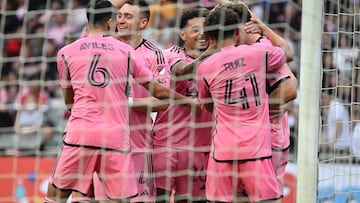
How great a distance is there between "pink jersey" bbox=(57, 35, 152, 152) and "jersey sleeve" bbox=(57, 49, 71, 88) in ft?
0.12

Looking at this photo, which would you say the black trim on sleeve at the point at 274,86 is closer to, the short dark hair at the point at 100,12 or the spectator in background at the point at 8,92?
the short dark hair at the point at 100,12

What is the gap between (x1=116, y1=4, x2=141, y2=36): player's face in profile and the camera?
6.40 m

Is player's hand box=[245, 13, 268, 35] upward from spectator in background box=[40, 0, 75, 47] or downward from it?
downward

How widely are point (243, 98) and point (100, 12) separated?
1.06 m

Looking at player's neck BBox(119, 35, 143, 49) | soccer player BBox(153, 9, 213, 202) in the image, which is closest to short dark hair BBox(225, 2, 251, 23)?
soccer player BBox(153, 9, 213, 202)

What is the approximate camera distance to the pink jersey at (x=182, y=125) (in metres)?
6.27

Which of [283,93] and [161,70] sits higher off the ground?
[161,70]

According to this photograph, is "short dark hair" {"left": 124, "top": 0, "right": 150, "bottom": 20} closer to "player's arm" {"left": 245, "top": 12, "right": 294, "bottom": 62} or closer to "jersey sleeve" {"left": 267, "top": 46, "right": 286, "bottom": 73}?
"player's arm" {"left": 245, "top": 12, "right": 294, "bottom": 62}

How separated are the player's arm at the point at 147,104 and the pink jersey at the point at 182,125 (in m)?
0.17

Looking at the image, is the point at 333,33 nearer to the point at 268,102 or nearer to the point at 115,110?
the point at 268,102

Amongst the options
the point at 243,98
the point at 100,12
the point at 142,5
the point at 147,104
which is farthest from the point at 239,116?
the point at 142,5

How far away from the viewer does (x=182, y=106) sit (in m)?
6.25

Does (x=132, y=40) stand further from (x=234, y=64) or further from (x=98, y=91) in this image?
(x=234, y=64)

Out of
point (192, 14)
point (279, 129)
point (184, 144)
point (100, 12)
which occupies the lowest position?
point (184, 144)
